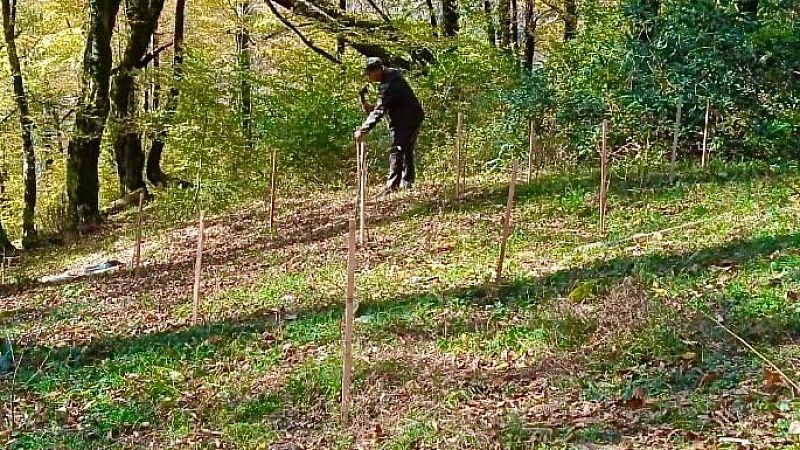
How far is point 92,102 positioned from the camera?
13852 millimetres

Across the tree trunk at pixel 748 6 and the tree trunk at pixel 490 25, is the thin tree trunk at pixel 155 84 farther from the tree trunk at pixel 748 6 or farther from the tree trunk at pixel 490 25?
the tree trunk at pixel 748 6

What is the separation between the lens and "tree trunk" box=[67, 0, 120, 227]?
13.6 meters

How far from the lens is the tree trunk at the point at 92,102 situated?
13.6m

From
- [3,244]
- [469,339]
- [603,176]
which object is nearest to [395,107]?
[603,176]

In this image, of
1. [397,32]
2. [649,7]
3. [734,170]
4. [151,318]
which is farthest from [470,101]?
[151,318]

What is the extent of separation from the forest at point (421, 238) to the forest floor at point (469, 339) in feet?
0.09

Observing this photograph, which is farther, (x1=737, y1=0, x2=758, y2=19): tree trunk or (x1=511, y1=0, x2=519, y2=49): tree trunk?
(x1=511, y1=0, x2=519, y2=49): tree trunk

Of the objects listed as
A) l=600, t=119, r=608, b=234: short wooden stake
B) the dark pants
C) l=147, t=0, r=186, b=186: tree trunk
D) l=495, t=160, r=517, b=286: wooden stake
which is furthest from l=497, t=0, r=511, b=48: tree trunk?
l=495, t=160, r=517, b=286: wooden stake

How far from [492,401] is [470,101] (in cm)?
1087

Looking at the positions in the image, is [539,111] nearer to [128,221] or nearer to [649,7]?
[649,7]

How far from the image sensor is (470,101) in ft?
48.9

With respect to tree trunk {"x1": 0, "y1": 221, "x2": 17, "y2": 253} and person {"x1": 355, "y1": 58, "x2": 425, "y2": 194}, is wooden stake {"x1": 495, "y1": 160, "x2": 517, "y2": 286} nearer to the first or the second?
person {"x1": 355, "y1": 58, "x2": 425, "y2": 194}

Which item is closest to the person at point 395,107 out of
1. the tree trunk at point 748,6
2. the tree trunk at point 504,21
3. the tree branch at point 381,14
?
the tree trunk at point 748,6

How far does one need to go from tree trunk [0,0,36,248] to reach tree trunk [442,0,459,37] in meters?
8.92
